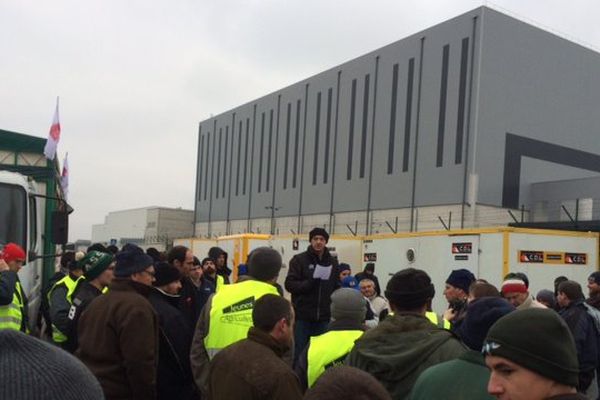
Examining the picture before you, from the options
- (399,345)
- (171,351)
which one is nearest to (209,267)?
(171,351)

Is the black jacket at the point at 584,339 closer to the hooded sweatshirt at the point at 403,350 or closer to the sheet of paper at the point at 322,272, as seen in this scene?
the sheet of paper at the point at 322,272

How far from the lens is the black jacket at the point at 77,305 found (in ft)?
16.9

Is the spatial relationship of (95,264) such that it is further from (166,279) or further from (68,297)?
(166,279)

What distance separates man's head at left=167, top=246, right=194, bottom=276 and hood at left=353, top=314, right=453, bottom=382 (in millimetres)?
3405

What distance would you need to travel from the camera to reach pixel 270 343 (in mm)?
3369

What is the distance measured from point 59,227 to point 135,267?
4.31 metres

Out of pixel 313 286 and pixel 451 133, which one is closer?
pixel 313 286

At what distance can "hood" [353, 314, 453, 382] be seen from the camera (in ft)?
9.96

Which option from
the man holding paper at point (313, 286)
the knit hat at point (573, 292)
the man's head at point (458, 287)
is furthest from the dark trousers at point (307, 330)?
the knit hat at point (573, 292)

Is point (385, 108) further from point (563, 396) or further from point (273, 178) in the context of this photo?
point (563, 396)

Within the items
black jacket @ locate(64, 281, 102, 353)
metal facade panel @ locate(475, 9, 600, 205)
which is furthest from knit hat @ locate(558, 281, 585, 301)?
metal facade panel @ locate(475, 9, 600, 205)

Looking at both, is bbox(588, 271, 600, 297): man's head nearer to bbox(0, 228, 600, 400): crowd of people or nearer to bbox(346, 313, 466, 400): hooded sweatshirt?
bbox(0, 228, 600, 400): crowd of people

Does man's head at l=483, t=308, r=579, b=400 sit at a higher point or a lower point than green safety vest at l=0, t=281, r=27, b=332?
higher

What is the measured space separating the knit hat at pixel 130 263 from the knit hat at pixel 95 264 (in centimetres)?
144
